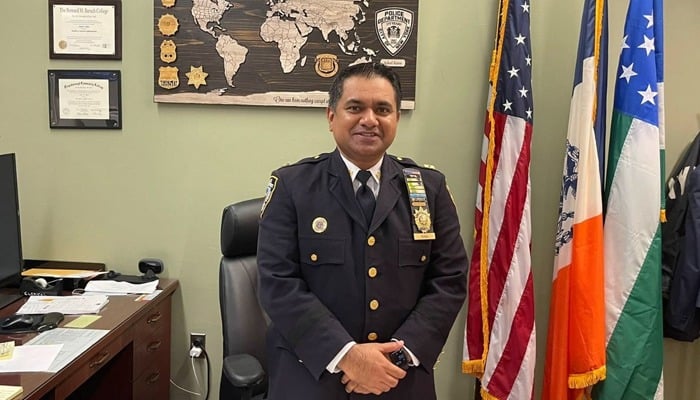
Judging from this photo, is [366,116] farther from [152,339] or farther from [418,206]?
[152,339]

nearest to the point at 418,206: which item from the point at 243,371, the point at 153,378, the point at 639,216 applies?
the point at 243,371

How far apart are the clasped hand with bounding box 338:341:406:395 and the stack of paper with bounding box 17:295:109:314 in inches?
43.5

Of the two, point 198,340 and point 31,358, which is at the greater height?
point 31,358

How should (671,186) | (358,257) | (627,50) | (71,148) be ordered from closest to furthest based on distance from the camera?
1. (358,257)
2. (627,50)
3. (671,186)
4. (71,148)

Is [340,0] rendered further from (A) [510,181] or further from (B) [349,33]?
(A) [510,181]

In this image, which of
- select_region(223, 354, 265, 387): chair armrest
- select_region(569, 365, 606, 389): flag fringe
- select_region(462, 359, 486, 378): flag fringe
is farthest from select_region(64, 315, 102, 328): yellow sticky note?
select_region(569, 365, 606, 389): flag fringe

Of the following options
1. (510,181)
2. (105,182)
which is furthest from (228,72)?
(510,181)

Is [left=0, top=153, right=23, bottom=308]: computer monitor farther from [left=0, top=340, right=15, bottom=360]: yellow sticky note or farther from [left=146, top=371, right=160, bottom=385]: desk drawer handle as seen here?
[left=146, top=371, right=160, bottom=385]: desk drawer handle

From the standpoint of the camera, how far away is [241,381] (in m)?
1.59

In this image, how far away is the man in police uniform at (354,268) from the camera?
133 cm

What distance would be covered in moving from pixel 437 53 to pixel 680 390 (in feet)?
5.93

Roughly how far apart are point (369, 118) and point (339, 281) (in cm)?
39

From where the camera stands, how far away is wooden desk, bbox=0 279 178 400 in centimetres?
155

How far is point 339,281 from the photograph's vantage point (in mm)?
1357
